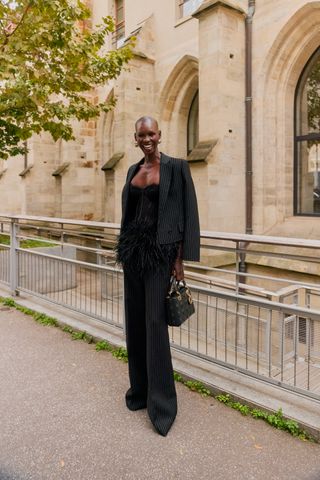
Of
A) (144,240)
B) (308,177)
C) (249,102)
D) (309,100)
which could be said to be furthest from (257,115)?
(144,240)

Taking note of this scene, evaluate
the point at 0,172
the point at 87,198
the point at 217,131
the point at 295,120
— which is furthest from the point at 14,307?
the point at 0,172

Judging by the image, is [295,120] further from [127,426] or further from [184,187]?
[127,426]

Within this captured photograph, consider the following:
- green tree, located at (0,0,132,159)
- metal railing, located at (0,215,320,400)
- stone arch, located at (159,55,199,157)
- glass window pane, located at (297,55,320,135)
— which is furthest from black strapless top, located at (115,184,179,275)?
stone arch, located at (159,55,199,157)

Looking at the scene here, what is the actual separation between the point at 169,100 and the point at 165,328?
38.9 feet

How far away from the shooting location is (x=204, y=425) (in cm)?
271

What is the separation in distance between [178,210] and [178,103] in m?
11.6

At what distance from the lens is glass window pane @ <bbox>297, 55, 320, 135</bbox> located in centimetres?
1013

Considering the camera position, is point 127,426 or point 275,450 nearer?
point 275,450

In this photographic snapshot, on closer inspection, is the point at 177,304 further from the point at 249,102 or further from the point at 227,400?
the point at 249,102

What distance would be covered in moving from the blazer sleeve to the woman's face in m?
0.24

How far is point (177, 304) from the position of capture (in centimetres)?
262

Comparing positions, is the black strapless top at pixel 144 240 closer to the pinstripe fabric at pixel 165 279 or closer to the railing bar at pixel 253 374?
the pinstripe fabric at pixel 165 279

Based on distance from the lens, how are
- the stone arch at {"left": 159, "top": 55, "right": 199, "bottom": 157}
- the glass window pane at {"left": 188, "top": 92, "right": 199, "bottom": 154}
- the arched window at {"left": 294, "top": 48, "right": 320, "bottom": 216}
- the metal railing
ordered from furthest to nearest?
1. the glass window pane at {"left": 188, "top": 92, "right": 199, "bottom": 154}
2. the stone arch at {"left": 159, "top": 55, "right": 199, "bottom": 157}
3. the arched window at {"left": 294, "top": 48, "right": 320, "bottom": 216}
4. the metal railing

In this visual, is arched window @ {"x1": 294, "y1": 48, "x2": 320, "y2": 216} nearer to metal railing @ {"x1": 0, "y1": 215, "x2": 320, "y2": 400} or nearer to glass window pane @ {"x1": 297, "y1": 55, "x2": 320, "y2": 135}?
glass window pane @ {"x1": 297, "y1": 55, "x2": 320, "y2": 135}
